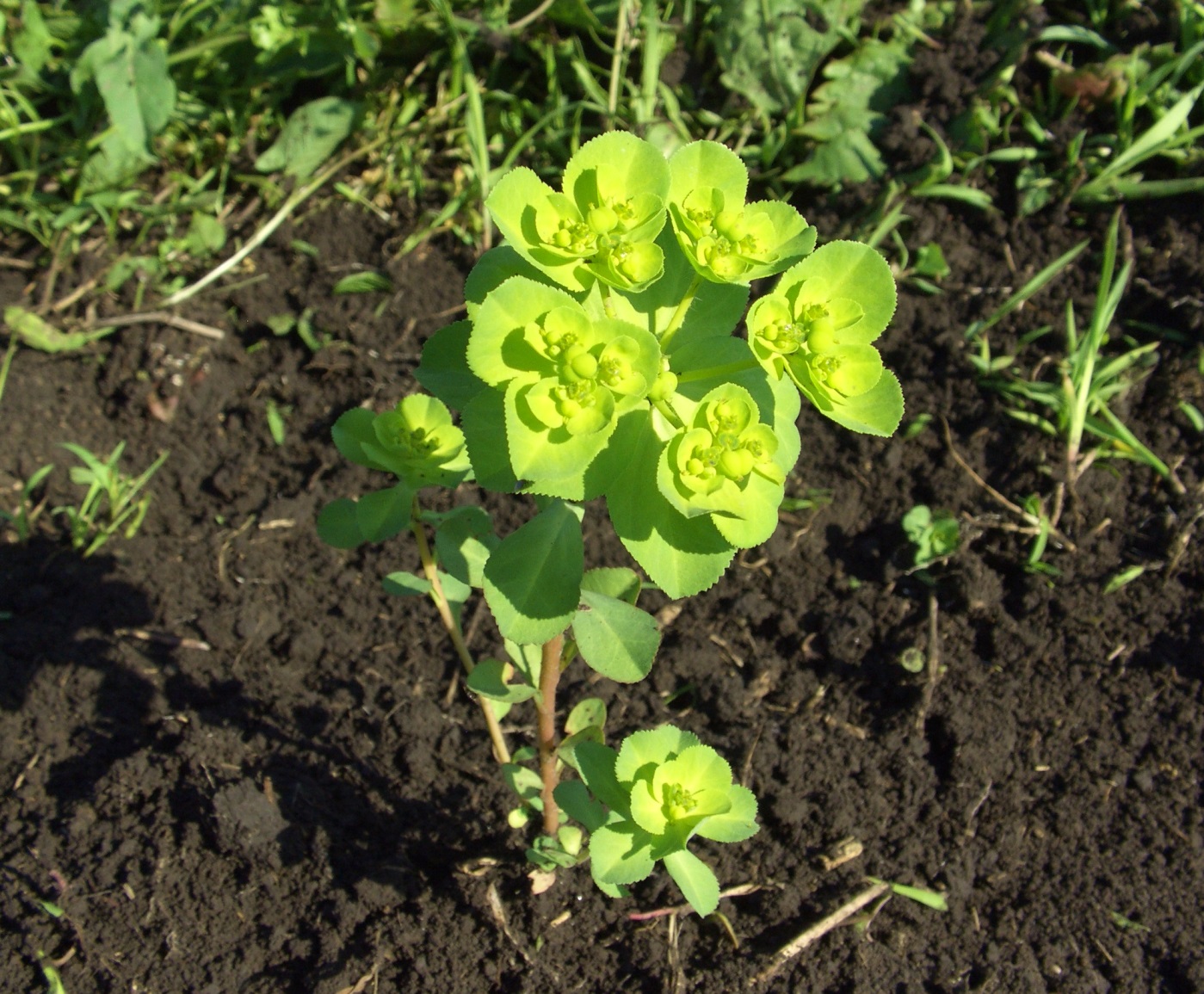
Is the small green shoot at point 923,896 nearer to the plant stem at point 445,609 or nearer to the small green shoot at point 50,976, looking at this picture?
the plant stem at point 445,609

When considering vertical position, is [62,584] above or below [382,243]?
below

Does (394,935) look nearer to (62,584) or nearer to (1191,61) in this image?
(62,584)

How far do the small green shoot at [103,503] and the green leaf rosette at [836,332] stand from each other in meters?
2.19

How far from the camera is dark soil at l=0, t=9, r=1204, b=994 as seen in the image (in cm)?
224

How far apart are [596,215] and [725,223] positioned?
189 mm

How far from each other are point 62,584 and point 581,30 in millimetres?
2641

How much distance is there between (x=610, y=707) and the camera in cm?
257

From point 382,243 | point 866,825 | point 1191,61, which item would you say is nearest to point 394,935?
point 866,825

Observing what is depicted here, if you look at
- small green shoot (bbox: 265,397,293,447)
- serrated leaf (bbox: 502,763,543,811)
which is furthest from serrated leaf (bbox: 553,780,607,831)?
small green shoot (bbox: 265,397,293,447)

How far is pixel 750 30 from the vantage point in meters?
3.42

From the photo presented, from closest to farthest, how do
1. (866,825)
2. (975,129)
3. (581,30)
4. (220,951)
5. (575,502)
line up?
(575,502)
(220,951)
(866,825)
(975,129)
(581,30)

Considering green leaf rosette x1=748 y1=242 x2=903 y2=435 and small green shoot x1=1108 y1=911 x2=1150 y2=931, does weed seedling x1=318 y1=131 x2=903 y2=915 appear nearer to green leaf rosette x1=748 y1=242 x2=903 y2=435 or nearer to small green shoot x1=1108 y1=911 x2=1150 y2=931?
green leaf rosette x1=748 y1=242 x2=903 y2=435

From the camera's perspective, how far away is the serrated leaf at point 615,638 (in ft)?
5.38

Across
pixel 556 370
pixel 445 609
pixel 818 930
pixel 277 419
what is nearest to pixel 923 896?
pixel 818 930
